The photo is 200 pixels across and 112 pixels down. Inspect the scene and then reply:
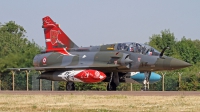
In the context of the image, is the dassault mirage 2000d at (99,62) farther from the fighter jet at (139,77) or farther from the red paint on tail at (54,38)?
the fighter jet at (139,77)

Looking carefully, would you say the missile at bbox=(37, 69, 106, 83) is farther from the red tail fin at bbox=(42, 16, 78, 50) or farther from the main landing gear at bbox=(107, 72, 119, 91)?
the red tail fin at bbox=(42, 16, 78, 50)

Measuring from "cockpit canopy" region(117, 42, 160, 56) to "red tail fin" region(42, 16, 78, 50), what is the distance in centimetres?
545

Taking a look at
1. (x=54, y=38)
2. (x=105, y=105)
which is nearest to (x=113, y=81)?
(x=54, y=38)

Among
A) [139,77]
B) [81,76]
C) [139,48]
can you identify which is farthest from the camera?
[139,77]

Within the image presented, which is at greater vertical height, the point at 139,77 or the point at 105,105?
the point at 139,77

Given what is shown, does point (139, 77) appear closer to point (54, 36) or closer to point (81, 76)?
point (81, 76)

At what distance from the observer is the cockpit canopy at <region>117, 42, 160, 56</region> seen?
2897 centimetres

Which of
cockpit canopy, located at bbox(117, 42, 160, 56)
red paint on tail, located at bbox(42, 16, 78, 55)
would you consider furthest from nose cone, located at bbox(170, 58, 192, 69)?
red paint on tail, located at bbox(42, 16, 78, 55)

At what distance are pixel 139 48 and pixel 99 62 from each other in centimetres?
245

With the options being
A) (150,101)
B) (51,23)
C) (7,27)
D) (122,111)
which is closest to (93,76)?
(51,23)

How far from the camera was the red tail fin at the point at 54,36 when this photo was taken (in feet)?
112

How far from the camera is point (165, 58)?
93.5 feet

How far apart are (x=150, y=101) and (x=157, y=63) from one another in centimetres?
962

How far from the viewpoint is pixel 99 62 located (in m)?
30.3
